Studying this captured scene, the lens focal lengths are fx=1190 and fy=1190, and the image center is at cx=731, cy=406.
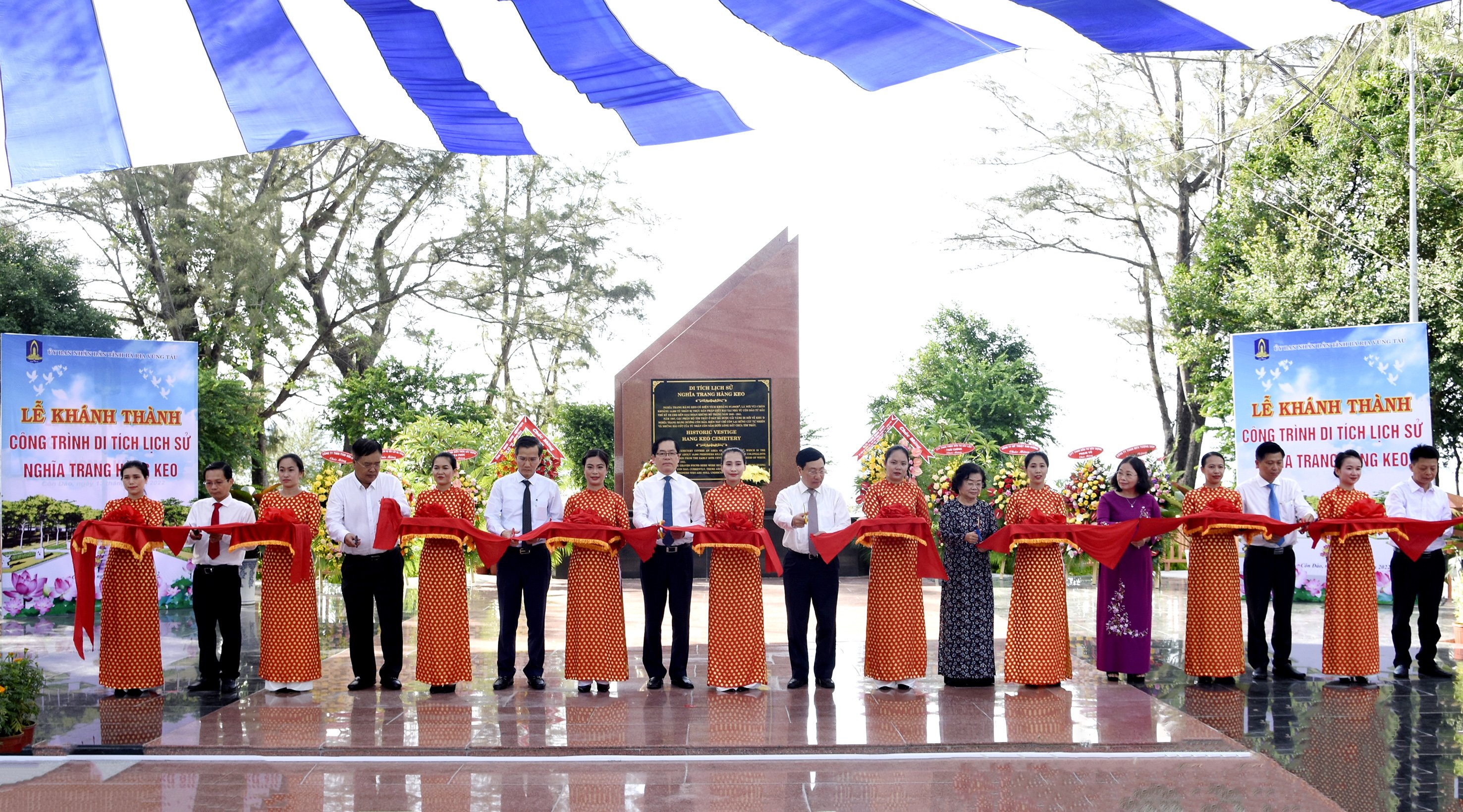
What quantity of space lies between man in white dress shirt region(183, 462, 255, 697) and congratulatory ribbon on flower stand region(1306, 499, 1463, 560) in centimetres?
594

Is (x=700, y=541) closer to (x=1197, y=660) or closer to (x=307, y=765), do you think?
(x=307, y=765)

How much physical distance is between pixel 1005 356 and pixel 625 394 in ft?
46.4

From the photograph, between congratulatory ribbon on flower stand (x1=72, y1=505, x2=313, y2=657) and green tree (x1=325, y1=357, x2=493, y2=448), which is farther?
green tree (x1=325, y1=357, x2=493, y2=448)

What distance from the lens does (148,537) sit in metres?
6.30

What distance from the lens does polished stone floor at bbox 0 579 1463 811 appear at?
4223 millimetres

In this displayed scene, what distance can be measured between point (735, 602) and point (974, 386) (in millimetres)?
18698

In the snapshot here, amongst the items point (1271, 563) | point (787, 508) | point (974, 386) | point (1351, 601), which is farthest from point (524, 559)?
point (974, 386)

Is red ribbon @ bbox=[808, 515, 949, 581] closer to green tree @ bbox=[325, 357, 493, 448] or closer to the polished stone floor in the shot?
the polished stone floor

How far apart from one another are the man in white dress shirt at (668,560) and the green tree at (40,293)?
1217 cm

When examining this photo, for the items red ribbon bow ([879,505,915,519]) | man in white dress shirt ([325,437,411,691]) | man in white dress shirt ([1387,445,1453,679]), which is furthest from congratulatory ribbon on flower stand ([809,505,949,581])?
man in white dress shirt ([1387,445,1453,679])

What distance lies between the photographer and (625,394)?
1274cm

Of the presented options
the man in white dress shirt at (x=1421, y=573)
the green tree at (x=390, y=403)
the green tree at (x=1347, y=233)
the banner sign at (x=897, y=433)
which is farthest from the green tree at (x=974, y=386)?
the man in white dress shirt at (x=1421, y=573)

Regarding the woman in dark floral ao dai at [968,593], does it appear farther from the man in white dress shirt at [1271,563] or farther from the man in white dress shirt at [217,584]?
the man in white dress shirt at [217,584]

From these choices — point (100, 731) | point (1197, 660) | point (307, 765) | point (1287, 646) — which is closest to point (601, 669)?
point (307, 765)
